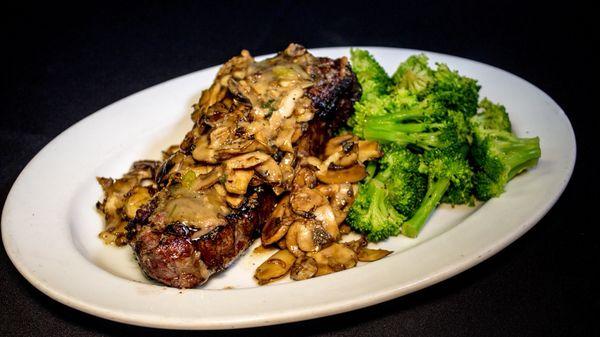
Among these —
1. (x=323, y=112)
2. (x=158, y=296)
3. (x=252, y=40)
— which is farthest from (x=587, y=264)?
(x=252, y=40)

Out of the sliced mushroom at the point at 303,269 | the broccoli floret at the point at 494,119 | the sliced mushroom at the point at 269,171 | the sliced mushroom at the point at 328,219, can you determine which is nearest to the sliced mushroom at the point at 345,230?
the sliced mushroom at the point at 328,219

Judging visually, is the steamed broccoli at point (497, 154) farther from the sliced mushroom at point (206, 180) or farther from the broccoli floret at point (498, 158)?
the sliced mushroom at point (206, 180)

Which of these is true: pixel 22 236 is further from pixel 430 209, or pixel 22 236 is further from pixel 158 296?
pixel 430 209

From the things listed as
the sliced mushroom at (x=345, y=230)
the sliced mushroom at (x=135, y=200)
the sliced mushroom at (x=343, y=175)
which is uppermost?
the sliced mushroom at (x=343, y=175)

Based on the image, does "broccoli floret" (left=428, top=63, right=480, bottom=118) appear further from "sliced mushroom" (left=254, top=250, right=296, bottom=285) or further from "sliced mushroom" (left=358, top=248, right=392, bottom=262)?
"sliced mushroom" (left=254, top=250, right=296, bottom=285)

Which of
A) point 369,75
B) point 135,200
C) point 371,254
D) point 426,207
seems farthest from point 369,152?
point 135,200
